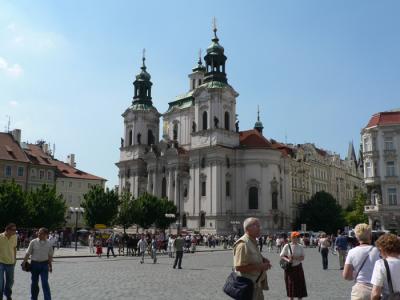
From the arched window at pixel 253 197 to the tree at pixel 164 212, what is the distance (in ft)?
37.7

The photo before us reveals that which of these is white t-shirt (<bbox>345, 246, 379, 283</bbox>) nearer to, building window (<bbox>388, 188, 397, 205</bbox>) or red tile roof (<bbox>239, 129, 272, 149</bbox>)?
building window (<bbox>388, 188, 397, 205</bbox>)

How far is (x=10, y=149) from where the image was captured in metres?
69.5

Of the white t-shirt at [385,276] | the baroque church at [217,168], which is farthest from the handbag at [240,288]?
the baroque church at [217,168]

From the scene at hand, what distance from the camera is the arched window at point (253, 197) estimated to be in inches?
2808

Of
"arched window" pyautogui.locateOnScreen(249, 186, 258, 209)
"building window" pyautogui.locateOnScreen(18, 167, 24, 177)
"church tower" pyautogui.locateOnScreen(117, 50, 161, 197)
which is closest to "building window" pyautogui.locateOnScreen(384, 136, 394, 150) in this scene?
"arched window" pyautogui.locateOnScreen(249, 186, 258, 209)

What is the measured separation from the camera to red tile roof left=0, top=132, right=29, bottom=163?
6832cm

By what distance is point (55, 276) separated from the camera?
18859 mm

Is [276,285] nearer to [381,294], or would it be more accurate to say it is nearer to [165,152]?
[381,294]

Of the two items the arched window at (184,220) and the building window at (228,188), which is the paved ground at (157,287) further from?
the arched window at (184,220)

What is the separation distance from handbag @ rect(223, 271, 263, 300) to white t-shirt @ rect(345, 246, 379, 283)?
5.17 ft

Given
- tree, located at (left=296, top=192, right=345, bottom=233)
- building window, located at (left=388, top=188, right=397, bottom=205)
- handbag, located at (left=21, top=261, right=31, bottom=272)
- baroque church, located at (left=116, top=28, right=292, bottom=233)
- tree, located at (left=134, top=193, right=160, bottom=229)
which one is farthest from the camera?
tree, located at (left=296, top=192, right=345, bottom=233)

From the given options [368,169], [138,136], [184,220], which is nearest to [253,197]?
[184,220]

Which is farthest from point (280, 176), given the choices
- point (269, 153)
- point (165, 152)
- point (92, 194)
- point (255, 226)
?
point (255, 226)

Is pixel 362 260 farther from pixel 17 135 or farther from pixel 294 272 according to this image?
pixel 17 135
